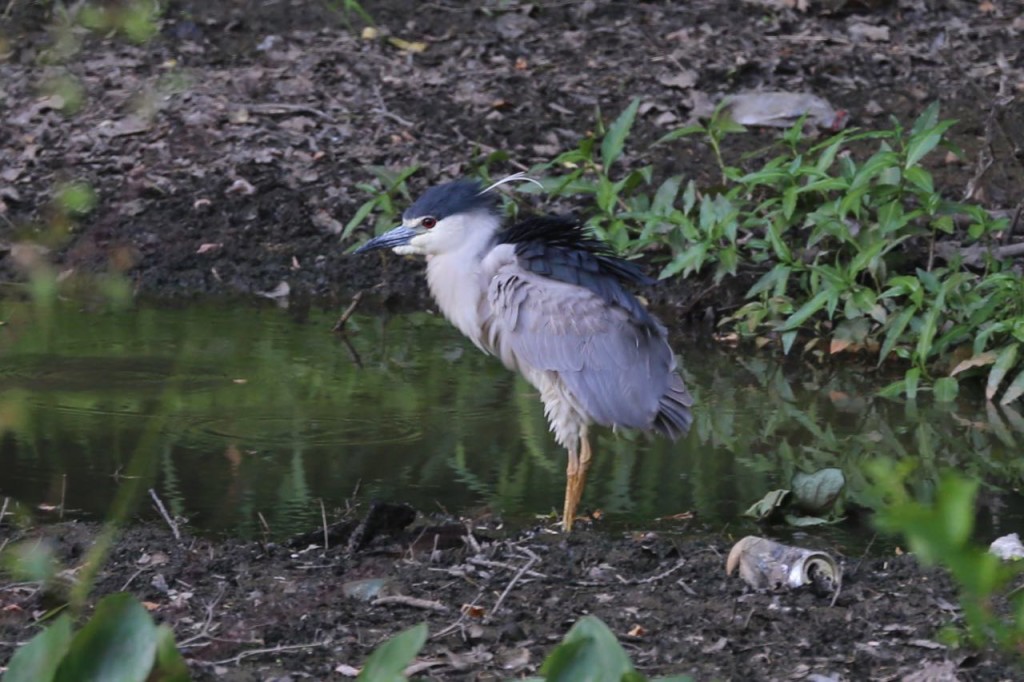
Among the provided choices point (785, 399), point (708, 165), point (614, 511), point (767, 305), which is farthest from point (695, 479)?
point (708, 165)

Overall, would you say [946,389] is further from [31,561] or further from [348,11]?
[348,11]

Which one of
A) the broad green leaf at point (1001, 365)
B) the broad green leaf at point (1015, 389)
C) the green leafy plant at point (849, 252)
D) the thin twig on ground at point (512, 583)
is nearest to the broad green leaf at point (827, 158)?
the green leafy plant at point (849, 252)

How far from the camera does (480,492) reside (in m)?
5.18

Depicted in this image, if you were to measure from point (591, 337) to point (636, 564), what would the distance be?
3.44ft

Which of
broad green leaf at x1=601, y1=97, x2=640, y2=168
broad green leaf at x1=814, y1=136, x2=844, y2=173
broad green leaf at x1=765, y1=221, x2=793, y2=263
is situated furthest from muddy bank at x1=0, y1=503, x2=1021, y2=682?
broad green leaf at x1=601, y1=97, x2=640, y2=168

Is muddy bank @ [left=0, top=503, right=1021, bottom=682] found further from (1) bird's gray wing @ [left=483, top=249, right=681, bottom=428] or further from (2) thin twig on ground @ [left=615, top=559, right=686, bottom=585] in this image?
(1) bird's gray wing @ [left=483, top=249, right=681, bottom=428]

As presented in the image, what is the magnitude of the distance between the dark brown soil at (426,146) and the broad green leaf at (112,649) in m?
1.10

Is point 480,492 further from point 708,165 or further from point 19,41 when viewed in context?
point 19,41

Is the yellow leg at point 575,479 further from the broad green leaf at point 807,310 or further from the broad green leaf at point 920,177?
the broad green leaf at point 920,177

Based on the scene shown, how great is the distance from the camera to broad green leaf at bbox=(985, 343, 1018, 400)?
634cm

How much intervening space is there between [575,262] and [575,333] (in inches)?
9.8

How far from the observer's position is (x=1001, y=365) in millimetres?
6336

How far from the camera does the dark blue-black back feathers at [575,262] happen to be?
16.3 ft

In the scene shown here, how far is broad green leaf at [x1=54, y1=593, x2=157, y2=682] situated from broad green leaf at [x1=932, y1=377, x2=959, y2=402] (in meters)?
4.71
